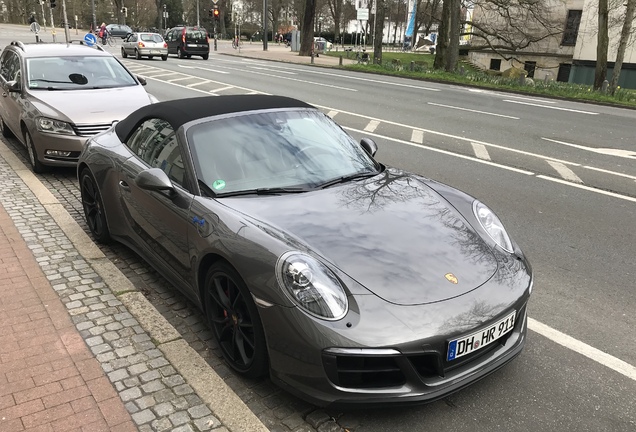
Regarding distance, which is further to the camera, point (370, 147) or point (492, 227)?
point (370, 147)

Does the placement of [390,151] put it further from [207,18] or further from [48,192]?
[207,18]

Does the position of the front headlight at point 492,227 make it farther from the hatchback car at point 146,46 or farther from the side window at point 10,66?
the hatchback car at point 146,46

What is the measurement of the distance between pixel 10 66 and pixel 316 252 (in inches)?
311

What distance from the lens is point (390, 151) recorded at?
9.40m

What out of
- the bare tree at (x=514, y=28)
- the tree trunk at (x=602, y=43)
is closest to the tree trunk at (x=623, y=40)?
the tree trunk at (x=602, y=43)

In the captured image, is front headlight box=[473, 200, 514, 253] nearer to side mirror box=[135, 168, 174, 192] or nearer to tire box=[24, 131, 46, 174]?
side mirror box=[135, 168, 174, 192]

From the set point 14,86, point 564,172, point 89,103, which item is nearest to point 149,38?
point 14,86

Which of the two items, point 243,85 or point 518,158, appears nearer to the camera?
point 518,158

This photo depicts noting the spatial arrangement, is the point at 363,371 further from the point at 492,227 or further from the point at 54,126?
the point at 54,126

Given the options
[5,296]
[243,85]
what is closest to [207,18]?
[243,85]

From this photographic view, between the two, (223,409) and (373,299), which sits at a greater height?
(373,299)

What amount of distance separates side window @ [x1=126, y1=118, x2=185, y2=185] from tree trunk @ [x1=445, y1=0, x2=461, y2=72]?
24917 mm

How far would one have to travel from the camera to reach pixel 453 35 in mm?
27062

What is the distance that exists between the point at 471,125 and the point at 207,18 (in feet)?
304
